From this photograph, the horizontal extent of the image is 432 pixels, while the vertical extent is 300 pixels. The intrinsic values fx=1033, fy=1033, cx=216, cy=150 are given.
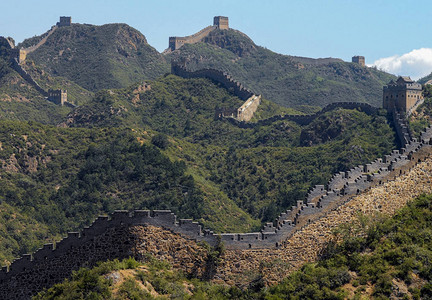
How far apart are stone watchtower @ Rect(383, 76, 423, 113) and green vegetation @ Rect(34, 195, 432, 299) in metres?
61.6

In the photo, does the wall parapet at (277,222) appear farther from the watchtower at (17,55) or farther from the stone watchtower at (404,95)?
the watchtower at (17,55)

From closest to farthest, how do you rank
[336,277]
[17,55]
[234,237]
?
[336,277]
[234,237]
[17,55]

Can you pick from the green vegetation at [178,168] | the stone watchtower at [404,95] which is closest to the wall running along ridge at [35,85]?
the green vegetation at [178,168]

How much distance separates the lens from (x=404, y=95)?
106500 mm

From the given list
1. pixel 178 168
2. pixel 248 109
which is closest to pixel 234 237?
pixel 178 168

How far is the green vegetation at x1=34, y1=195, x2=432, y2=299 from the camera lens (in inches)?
1652

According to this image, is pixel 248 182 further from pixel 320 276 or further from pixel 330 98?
pixel 330 98

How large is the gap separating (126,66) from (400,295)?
157 m

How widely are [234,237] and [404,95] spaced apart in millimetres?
65269

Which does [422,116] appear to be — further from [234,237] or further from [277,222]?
[234,237]

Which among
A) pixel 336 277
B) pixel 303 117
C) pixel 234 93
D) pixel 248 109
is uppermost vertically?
pixel 234 93

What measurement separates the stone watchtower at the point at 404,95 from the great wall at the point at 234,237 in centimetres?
5711

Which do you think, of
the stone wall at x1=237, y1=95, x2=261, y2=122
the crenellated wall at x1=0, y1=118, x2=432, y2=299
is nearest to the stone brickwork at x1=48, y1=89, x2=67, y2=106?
the stone wall at x1=237, y1=95, x2=261, y2=122

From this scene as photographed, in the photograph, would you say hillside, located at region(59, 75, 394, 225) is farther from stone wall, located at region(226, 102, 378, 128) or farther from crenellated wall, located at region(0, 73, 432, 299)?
crenellated wall, located at region(0, 73, 432, 299)
